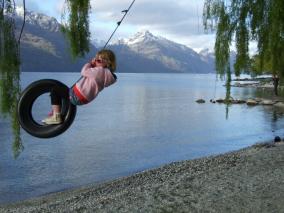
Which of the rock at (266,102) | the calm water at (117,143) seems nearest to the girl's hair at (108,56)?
the calm water at (117,143)

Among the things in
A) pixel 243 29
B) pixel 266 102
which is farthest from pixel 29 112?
pixel 266 102

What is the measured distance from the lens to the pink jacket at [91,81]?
4629 millimetres

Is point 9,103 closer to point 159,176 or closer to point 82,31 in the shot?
point 82,31

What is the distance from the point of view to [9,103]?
6809 millimetres

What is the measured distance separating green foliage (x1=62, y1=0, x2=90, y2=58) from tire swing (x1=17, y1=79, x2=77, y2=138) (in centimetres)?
109

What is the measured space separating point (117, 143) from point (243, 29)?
19562 mm

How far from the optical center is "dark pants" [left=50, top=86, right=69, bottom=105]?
16.5 ft

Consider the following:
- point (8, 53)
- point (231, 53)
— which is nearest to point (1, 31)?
point (8, 53)

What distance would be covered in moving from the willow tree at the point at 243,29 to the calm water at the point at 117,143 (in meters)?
1.43

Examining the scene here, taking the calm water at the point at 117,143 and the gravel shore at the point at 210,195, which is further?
the calm water at the point at 117,143

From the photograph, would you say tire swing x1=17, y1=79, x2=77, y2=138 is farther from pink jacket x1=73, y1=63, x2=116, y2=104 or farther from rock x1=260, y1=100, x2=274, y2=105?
rock x1=260, y1=100, x2=274, y2=105

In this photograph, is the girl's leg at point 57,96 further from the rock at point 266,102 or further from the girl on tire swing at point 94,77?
the rock at point 266,102

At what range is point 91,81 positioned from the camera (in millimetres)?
4656

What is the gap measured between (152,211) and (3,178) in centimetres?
1123
